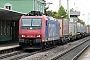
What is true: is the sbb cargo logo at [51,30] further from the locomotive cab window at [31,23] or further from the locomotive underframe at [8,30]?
the locomotive underframe at [8,30]

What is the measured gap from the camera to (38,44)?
74.7 ft

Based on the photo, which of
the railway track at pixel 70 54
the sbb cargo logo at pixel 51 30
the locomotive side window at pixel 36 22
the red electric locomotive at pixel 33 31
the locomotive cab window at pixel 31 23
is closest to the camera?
the railway track at pixel 70 54

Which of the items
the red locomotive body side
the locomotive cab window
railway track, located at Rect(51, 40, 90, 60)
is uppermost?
the locomotive cab window

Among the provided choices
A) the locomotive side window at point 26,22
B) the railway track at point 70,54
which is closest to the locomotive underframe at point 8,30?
the locomotive side window at point 26,22

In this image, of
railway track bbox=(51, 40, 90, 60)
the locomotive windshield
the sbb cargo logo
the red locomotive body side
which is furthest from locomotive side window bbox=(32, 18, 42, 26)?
railway track bbox=(51, 40, 90, 60)

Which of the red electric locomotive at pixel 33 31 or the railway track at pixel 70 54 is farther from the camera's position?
the red electric locomotive at pixel 33 31

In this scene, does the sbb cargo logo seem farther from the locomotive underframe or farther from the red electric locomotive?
the locomotive underframe

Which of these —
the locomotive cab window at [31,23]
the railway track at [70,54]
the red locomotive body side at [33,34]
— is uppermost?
the locomotive cab window at [31,23]

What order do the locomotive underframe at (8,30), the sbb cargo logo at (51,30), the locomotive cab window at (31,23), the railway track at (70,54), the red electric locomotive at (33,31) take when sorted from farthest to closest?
the locomotive underframe at (8,30)
the sbb cargo logo at (51,30)
the locomotive cab window at (31,23)
the red electric locomotive at (33,31)
the railway track at (70,54)

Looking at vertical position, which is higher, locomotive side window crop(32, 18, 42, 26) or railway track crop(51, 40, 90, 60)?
locomotive side window crop(32, 18, 42, 26)

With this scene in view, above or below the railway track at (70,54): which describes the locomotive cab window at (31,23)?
above

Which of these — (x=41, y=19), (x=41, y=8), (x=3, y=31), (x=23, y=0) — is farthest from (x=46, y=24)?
(x=41, y=8)

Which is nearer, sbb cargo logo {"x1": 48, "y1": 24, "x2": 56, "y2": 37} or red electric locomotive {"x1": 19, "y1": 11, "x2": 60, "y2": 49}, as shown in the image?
red electric locomotive {"x1": 19, "y1": 11, "x2": 60, "y2": 49}

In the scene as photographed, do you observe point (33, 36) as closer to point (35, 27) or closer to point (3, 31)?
point (35, 27)
